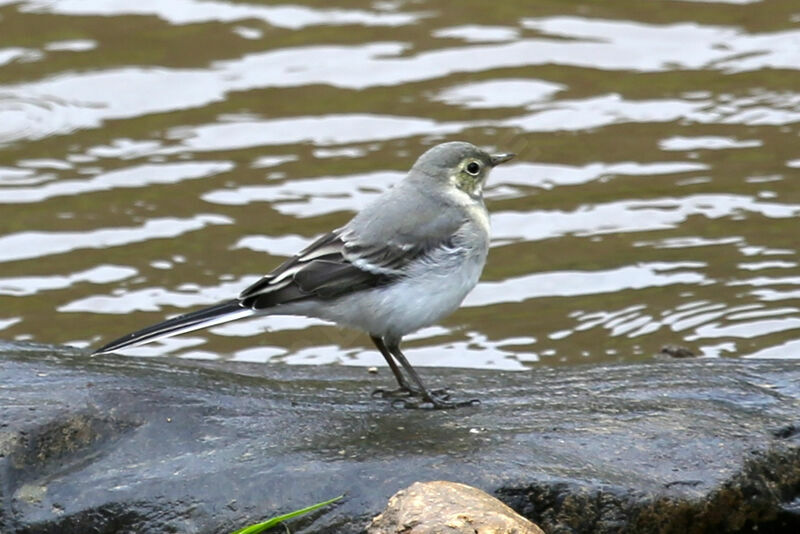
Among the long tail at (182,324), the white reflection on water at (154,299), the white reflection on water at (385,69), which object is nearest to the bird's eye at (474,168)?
the long tail at (182,324)

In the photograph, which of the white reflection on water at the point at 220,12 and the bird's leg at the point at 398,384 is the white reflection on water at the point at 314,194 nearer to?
the white reflection on water at the point at 220,12

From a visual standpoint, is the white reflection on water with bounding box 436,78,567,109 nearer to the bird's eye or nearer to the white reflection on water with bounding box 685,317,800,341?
the white reflection on water with bounding box 685,317,800,341

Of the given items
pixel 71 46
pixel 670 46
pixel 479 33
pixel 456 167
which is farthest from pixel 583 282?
pixel 71 46

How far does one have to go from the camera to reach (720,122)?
11.0m

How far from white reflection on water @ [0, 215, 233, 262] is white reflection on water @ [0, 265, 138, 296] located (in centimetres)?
28

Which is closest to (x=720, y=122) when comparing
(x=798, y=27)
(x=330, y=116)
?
(x=798, y=27)

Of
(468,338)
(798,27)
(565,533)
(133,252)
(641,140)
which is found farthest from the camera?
(798,27)

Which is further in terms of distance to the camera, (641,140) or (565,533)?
(641,140)

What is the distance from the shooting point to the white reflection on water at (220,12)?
12750 mm

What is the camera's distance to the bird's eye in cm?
734

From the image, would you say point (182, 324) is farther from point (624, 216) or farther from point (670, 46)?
point (670, 46)

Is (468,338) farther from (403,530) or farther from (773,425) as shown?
(403,530)

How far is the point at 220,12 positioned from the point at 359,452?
310 inches

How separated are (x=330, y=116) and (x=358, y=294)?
493 centimetres
